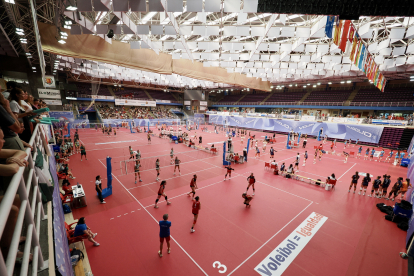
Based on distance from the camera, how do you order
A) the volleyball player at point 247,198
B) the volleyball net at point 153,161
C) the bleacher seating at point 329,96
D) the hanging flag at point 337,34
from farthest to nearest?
1. the bleacher seating at point 329,96
2. the volleyball net at point 153,161
3. the volleyball player at point 247,198
4. the hanging flag at point 337,34

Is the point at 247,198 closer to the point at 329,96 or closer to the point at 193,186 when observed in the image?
the point at 193,186

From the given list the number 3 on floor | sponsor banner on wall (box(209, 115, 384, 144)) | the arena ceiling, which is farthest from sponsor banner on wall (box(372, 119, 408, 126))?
the number 3 on floor

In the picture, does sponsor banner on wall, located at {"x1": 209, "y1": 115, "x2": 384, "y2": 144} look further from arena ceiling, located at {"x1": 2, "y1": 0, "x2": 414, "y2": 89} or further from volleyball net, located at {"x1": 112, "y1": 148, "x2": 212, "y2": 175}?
volleyball net, located at {"x1": 112, "y1": 148, "x2": 212, "y2": 175}

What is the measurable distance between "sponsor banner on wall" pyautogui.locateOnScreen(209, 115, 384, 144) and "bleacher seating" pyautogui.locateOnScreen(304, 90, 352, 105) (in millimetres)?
9149

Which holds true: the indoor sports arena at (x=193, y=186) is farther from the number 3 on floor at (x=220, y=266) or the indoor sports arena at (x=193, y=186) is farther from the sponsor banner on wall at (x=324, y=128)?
the sponsor banner on wall at (x=324, y=128)

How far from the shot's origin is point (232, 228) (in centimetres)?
786

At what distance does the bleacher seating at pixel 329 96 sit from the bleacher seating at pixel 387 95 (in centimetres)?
210

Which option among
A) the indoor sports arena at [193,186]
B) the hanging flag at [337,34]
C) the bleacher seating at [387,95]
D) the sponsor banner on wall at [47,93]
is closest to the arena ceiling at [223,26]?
the indoor sports arena at [193,186]

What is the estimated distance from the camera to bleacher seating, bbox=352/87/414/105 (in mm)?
30734

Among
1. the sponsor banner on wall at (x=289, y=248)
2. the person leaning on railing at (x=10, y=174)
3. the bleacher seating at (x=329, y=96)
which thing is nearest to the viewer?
the person leaning on railing at (x=10, y=174)

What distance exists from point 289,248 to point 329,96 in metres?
43.7

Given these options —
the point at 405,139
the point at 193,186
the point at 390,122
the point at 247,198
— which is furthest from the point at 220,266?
the point at 405,139

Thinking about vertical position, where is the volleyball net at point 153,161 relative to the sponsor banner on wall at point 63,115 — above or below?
below

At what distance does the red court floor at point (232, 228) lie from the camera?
6.12 metres
